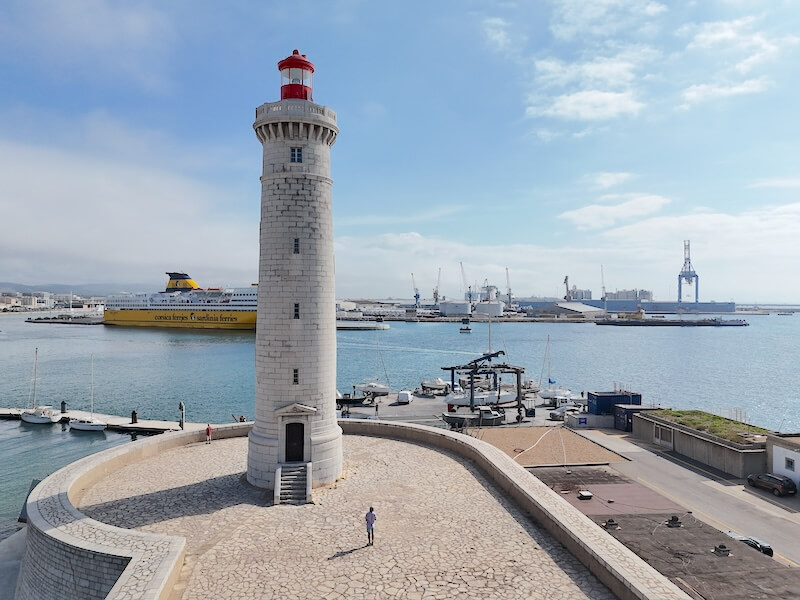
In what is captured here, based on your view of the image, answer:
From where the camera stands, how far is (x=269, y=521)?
12.0 metres

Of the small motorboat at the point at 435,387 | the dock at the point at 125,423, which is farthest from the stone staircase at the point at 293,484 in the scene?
the small motorboat at the point at 435,387

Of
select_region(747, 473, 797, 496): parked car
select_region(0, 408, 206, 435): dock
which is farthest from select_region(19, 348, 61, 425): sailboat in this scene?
select_region(747, 473, 797, 496): parked car

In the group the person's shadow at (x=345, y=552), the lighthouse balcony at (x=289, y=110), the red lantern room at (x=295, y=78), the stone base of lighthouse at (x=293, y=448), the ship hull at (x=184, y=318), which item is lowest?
the person's shadow at (x=345, y=552)

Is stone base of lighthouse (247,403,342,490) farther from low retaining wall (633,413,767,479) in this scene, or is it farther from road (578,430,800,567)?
low retaining wall (633,413,767,479)

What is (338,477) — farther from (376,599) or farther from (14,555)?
(14,555)

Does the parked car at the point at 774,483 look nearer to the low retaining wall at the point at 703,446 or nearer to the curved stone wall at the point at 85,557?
the low retaining wall at the point at 703,446

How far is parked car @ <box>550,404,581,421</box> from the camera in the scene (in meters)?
32.2

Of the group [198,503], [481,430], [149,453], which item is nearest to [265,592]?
[198,503]

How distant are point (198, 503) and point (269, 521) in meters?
2.32

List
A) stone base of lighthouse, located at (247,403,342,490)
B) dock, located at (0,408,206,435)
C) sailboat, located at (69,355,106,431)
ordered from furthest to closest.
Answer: sailboat, located at (69,355,106,431)
dock, located at (0,408,206,435)
stone base of lighthouse, located at (247,403,342,490)

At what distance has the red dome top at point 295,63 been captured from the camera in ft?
48.4

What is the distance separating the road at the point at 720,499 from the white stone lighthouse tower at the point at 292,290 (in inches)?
480

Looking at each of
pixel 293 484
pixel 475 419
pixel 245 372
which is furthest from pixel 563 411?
pixel 245 372

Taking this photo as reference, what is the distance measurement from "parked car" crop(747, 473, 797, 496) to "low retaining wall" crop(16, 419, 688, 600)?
35.9 ft
